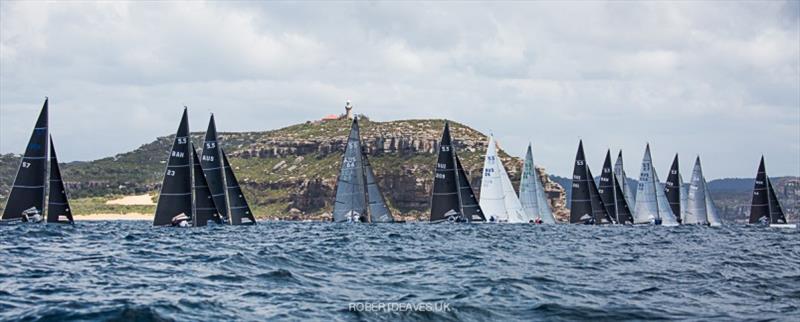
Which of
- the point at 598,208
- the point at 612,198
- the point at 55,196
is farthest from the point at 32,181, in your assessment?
the point at 612,198

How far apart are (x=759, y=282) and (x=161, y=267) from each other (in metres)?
18.0

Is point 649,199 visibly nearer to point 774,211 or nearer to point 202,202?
point 774,211

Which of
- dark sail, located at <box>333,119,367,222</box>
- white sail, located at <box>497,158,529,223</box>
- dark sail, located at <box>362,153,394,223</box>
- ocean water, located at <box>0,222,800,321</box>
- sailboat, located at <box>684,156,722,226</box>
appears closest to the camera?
ocean water, located at <box>0,222,800,321</box>

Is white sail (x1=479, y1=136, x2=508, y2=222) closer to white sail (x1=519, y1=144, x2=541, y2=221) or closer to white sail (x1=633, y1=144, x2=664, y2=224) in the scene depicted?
white sail (x1=519, y1=144, x2=541, y2=221)

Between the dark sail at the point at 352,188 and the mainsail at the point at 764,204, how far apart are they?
52.0 metres

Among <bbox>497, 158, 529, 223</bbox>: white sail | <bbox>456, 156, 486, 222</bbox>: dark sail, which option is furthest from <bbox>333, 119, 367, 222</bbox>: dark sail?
<bbox>497, 158, 529, 223</bbox>: white sail

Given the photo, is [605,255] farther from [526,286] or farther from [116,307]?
[116,307]

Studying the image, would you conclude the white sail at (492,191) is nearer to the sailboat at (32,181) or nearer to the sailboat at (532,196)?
the sailboat at (532,196)

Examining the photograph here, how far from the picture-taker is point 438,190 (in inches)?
3438

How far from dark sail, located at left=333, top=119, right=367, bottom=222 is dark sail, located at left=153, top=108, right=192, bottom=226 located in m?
24.8

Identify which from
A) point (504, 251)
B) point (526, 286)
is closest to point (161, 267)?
point (526, 286)

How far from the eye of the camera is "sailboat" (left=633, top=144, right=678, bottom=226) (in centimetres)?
10806

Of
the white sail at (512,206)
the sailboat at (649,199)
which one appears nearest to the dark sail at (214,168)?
the white sail at (512,206)

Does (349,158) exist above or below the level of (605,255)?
above
